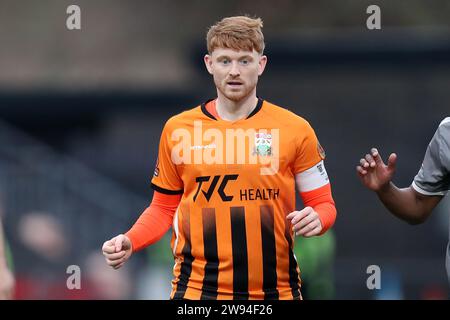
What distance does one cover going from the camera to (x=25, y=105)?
16.0 meters

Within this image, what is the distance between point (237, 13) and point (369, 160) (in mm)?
11158

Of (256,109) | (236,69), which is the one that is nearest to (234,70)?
(236,69)

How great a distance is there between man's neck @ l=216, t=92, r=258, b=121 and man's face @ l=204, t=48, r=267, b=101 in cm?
7

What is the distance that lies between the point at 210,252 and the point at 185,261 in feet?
0.52

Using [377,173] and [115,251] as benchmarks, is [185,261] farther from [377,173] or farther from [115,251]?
[377,173]

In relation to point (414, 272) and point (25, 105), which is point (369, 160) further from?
point (25, 105)

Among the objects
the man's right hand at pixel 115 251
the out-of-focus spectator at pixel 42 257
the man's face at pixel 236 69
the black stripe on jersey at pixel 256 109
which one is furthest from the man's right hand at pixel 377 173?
the out-of-focus spectator at pixel 42 257

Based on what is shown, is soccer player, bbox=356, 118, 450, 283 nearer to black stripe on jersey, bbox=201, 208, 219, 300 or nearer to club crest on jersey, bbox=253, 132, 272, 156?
club crest on jersey, bbox=253, 132, 272, 156

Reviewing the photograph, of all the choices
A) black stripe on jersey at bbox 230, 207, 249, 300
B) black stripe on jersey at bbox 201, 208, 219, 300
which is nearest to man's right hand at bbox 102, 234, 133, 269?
black stripe on jersey at bbox 201, 208, 219, 300

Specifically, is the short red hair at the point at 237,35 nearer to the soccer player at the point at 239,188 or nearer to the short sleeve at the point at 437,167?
the soccer player at the point at 239,188

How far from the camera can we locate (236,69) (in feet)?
17.4

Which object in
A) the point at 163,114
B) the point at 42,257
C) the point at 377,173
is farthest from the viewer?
the point at 163,114

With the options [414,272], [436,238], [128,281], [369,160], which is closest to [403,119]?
[436,238]
